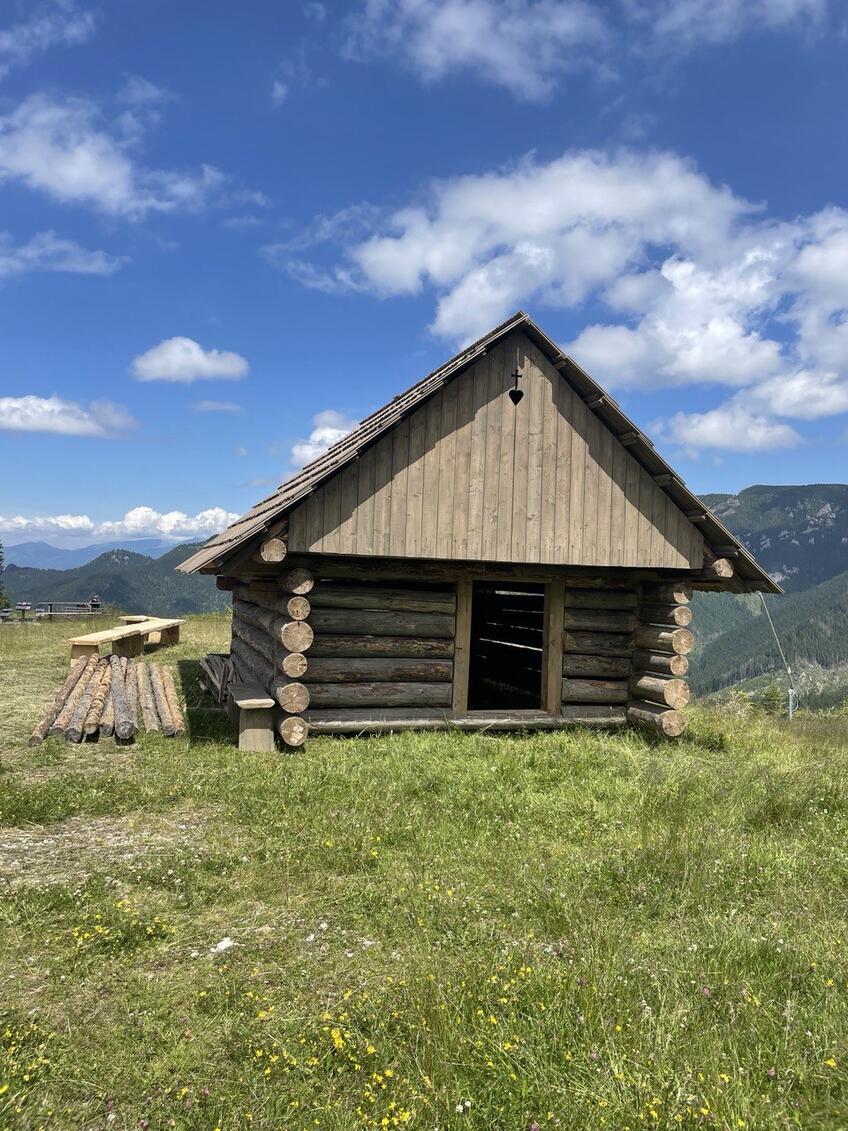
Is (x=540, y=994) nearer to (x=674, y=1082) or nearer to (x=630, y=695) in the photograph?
(x=674, y=1082)

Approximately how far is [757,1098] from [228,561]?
7.92 m

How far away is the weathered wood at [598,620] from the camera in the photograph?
38.4ft

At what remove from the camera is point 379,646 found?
1072cm

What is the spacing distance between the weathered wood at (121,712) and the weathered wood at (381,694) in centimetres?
250

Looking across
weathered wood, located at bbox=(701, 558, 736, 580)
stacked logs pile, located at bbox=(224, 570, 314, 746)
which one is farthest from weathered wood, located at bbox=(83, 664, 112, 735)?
weathered wood, located at bbox=(701, 558, 736, 580)

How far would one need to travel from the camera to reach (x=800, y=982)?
163 inches

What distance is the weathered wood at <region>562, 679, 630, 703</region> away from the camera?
11.7 meters

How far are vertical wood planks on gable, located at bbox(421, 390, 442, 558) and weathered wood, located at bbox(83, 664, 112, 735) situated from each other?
204 inches

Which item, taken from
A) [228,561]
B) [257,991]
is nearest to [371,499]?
[228,561]

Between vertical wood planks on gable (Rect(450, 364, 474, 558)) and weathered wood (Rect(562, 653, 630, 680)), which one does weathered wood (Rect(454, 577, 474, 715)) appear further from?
weathered wood (Rect(562, 653, 630, 680))

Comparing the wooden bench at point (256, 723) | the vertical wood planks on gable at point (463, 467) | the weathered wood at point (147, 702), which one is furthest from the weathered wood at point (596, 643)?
the weathered wood at point (147, 702)

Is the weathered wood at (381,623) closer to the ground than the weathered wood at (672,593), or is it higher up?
closer to the ground

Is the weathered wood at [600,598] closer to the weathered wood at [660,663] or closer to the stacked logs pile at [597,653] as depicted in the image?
the stacked logs pile at [597,653]

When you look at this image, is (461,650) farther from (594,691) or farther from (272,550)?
(272,550)
